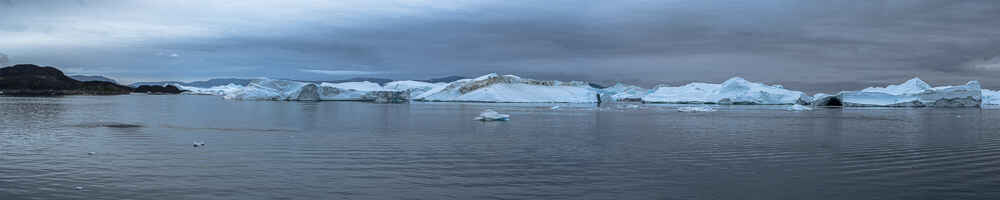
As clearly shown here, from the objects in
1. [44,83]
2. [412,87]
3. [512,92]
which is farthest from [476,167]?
[44,83]

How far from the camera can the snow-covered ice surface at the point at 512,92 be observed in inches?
2884

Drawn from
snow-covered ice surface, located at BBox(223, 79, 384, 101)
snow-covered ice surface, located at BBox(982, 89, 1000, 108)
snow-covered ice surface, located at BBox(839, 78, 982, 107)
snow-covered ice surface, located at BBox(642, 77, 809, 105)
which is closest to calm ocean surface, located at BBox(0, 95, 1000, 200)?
snow-covered ice surface, located at BBox(223, 79, 384, 101)

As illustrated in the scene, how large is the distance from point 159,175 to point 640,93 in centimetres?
9212

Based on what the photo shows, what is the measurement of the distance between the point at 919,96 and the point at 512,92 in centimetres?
3843

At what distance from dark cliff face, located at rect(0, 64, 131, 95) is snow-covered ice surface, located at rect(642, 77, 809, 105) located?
284 feet

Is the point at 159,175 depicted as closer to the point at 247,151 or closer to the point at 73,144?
the point at 247,151

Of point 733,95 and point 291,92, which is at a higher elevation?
point 291,92

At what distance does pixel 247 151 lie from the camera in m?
10.5

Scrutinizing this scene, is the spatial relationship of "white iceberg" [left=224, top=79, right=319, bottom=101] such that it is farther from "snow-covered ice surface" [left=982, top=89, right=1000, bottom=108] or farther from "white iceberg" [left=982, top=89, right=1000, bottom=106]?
"white iceberg" [left=982, top=89, right=1000, bottom=106]

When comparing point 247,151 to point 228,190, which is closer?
point 228,190

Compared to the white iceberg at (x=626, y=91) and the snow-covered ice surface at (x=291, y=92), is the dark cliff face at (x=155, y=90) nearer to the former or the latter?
the snow-covered ice surface at (x=291, y=92)

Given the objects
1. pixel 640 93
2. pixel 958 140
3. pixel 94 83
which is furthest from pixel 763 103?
pixel 94 83

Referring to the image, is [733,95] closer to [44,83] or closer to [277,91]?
[277,91]

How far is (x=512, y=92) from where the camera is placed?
2940 inches
